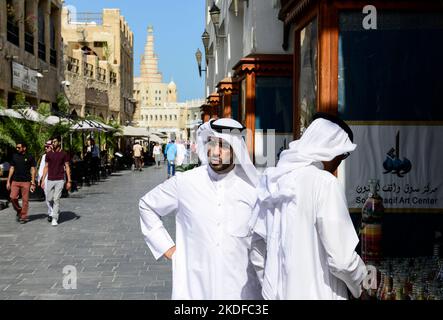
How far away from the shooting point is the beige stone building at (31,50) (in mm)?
23375

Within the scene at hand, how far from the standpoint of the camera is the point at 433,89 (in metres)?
6.78

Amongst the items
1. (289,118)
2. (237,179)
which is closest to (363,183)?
(237,179)

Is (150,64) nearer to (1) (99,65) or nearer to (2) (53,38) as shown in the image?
(1) (99,65)

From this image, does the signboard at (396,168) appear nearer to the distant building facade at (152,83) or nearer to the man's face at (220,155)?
the man's face at (220,155)

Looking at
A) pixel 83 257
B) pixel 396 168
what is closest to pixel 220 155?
A: pixel 396 168

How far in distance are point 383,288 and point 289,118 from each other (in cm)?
725

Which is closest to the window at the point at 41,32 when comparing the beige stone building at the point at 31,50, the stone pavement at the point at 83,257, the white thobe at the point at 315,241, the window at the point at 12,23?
the beige stone building at the point at 31,50

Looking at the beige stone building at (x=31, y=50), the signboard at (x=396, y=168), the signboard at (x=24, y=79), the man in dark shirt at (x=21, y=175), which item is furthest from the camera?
the signboard at (x=24, y=79)

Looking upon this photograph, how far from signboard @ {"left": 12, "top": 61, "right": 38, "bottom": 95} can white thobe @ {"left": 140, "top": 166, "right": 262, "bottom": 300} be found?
2124cm

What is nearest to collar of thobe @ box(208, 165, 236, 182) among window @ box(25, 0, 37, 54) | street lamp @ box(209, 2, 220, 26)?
A: street lamp @ box(209, 2, 220, 26)

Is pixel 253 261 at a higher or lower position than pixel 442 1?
lower

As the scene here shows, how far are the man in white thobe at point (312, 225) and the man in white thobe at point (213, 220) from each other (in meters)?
0.51
